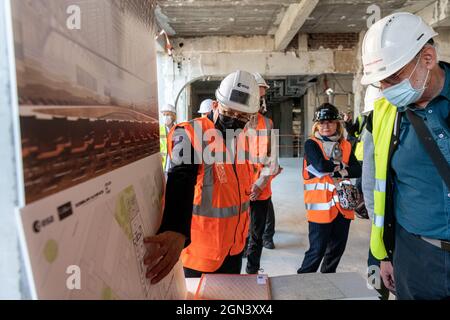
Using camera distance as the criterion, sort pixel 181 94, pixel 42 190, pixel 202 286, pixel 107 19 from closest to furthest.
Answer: pixel 42 190 < pixel 107 19 < pixel 202 286 < pixel 181 94

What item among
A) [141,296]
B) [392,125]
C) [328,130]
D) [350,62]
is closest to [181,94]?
[350,62]

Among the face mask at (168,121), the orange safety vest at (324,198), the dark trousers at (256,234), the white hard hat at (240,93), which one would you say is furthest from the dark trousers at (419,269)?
the face mask at (168,121)

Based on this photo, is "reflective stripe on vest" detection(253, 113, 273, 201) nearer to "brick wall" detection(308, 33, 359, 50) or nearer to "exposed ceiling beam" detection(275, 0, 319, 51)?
"exposed ceiling beam" detection(275, 0, 319, 51)

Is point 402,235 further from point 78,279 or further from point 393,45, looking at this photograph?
point 78,279

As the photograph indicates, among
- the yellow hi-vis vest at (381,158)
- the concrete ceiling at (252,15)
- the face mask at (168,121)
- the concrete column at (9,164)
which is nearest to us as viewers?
the concrete column at (9,164)

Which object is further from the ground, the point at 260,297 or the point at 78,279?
the point at 78,279

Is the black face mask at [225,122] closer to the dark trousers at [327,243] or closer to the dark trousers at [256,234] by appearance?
the dark trousers at [327,243]

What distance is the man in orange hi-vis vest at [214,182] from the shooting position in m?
1.61

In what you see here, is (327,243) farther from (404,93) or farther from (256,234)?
(404,93)

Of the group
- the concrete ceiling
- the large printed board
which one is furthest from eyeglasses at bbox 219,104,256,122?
the concrete ceiling

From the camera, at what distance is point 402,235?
5.71 feet

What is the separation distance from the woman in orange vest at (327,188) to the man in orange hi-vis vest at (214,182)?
50.1 inches

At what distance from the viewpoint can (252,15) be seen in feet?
23.5
